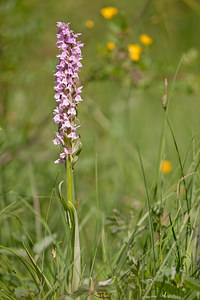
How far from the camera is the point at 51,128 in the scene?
316 centimetres

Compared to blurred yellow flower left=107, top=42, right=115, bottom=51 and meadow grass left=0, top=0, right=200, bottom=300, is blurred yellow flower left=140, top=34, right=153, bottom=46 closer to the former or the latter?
meadow grass left=0, top=0, right=200, bottom=300

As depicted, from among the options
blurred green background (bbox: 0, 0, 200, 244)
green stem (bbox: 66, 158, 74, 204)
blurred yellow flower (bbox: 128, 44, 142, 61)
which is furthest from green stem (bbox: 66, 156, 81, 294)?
blurred yellow flower (bbox: 128, 44, 142, 61)

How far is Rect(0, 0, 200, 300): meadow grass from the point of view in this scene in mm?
1189

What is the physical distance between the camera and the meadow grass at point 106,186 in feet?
3.90

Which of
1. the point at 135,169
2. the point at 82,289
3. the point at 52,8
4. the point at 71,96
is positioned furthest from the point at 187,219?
the point at 52,8

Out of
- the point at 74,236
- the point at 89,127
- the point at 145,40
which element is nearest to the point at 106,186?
the point at 89,127

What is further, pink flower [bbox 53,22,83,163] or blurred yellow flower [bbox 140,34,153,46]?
blurred yellow flower [bbox 140,34,153,46]

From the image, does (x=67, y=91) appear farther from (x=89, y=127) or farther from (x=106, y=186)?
(x=89, y=127)

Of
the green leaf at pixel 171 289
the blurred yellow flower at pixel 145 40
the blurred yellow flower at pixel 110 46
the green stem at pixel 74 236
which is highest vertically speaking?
the blurred yellow flower at pixel 145 40

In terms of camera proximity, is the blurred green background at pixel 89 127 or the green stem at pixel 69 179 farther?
the blurred green background at pixel 89 127

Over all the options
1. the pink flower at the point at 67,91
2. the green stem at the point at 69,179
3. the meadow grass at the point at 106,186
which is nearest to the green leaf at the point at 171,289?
the meadow grass at the point at 106,186

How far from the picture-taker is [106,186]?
2.67 metres

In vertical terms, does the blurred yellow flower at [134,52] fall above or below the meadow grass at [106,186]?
above

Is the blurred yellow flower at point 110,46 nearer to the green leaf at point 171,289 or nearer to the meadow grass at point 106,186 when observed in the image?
the meadow grass at point 106,186
